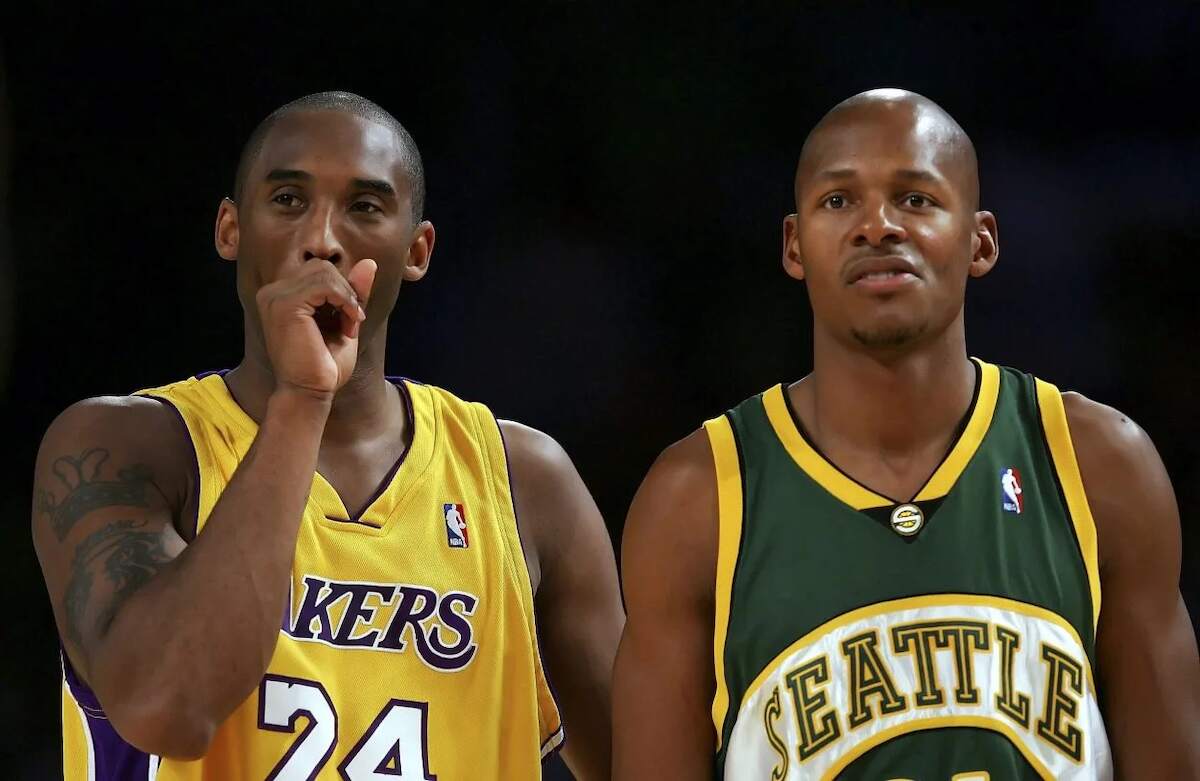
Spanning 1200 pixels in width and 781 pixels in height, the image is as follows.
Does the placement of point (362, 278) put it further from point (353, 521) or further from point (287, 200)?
point (353, 521)

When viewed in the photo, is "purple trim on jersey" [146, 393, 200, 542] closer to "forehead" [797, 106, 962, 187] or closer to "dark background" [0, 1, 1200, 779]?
"forehead" [797, 106, 962, 187]

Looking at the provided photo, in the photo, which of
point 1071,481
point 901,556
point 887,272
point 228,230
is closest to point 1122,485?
point 1071,481

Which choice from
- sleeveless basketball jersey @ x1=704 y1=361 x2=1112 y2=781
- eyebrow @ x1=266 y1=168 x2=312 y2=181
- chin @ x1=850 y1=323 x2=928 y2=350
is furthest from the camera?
eyebrow @ x1=266 y1=168 x2=312 y2=181

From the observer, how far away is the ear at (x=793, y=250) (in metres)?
2.32

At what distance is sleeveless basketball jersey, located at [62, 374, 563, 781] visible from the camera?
7.72 feet

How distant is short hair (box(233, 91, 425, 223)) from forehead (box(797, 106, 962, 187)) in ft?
2.21

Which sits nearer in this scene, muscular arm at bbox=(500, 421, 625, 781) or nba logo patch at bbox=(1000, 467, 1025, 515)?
nba logo patch at bbox=(1000, 467, 1025, 515)

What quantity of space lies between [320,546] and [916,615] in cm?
88

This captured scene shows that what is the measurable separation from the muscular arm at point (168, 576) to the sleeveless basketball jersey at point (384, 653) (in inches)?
5.4

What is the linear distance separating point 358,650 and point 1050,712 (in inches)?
37.9

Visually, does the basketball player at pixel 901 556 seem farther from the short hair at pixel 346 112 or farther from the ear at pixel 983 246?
the short hair at pixel 346 112

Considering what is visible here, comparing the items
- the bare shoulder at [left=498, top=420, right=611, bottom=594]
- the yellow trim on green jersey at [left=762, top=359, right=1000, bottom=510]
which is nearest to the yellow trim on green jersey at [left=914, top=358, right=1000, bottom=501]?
the yellow trim on green jersey at [left=762, top=359, right=1000, bottom=510]

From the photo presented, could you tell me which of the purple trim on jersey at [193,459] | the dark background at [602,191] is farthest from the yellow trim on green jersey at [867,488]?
the dark background at [602,191]

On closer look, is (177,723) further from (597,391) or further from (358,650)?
(597,391)
